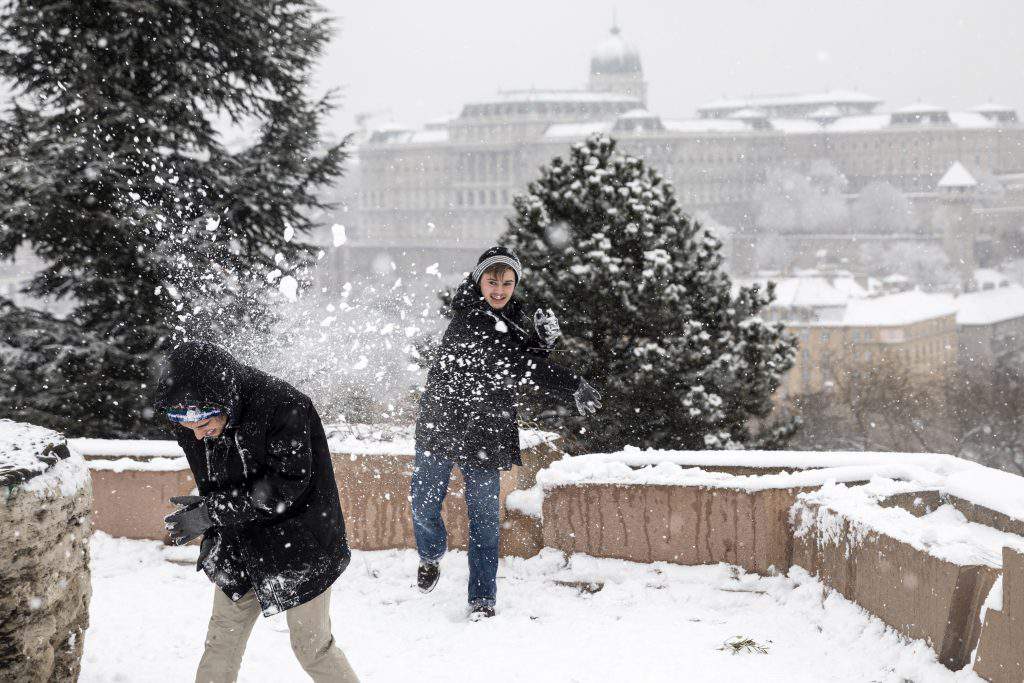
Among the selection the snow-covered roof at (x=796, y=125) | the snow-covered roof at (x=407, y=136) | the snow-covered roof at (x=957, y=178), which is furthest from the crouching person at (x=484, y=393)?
the snow-covered roof at (x=796, y=125)

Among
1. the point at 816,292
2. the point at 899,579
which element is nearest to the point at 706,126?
the point at 816,292

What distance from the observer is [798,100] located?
131m

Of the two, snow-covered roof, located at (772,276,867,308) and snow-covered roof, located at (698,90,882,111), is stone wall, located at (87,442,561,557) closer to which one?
snow-covered roof, located at (772,276,867,308)

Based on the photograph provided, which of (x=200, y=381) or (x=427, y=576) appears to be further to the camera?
(x=427, y=576)

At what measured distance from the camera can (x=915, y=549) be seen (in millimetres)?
3570

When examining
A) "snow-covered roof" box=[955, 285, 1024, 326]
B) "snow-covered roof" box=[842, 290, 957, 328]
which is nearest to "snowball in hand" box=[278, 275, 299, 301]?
"snow-covered roof" box=[842, 290, 957, 328]

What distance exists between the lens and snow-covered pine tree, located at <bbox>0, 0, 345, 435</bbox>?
1112 cm

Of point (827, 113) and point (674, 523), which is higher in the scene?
point (827, 113)

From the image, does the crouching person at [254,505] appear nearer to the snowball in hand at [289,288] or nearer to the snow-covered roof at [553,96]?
the snowball in hand at [289,288]

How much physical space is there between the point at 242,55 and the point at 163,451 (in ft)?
27.9

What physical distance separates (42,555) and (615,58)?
131 m

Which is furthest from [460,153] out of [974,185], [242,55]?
[242,55]

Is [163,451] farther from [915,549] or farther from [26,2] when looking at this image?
[26,2]

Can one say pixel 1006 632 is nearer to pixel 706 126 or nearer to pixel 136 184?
pixel 136 184
